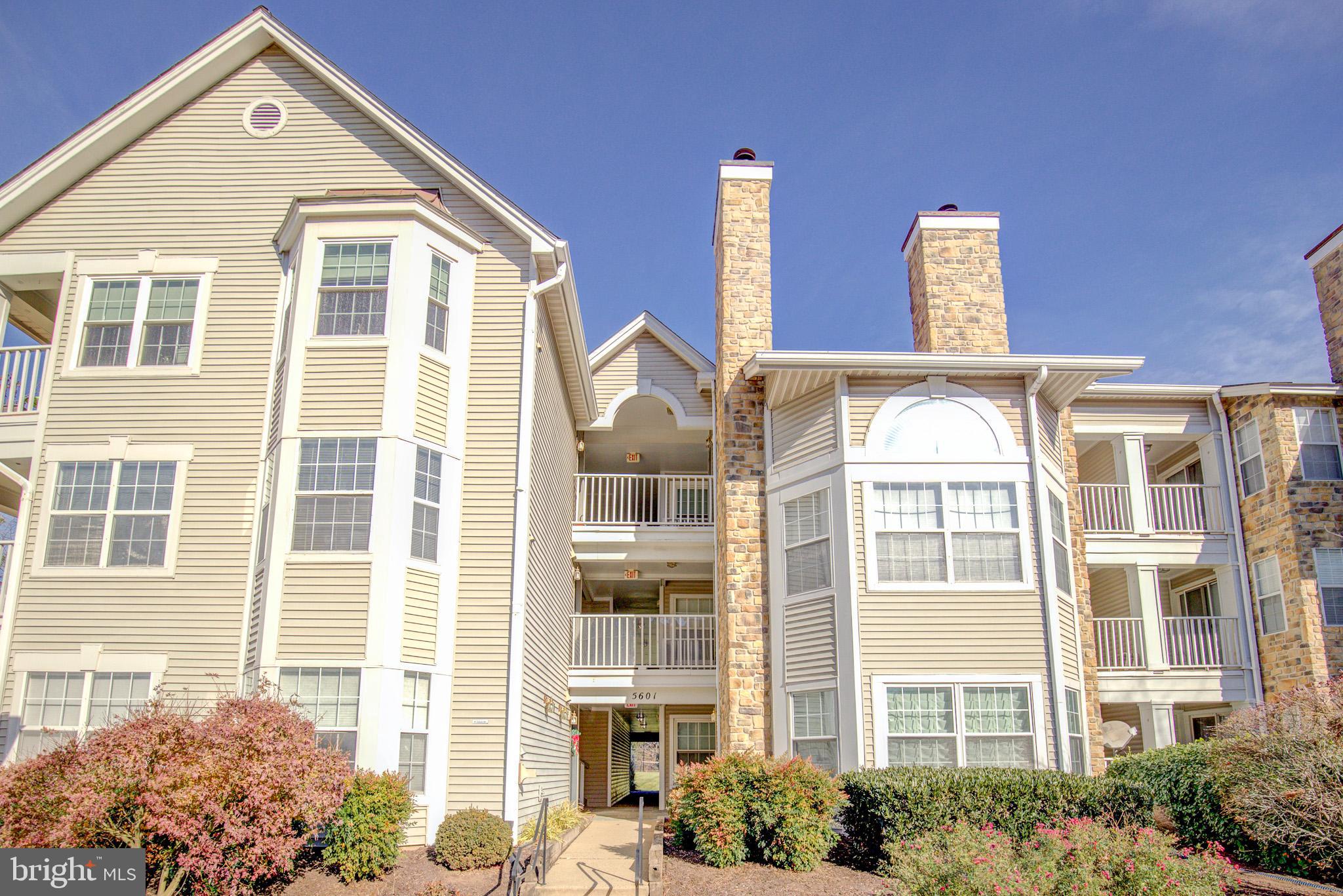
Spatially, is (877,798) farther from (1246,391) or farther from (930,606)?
(1246,391)

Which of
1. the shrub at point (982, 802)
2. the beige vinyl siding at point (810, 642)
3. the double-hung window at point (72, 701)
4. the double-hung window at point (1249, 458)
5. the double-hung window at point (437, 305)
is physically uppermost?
the double-hung window at point (437, 305)

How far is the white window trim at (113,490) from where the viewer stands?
13000 mm

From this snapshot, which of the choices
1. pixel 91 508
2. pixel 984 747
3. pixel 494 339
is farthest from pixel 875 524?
pixel 91 508

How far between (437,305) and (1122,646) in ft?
45.1

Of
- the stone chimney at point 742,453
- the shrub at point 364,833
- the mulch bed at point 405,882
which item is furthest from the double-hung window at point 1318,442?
the shrub at point 364,833

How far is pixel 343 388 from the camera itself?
12.6 metres

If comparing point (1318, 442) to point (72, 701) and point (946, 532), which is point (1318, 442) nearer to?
point (946, 532)

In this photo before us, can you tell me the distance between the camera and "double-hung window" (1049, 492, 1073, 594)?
14.5 metres

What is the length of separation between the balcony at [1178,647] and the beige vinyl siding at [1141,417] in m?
3.78

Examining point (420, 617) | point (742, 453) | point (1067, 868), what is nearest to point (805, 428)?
point (742, 453)

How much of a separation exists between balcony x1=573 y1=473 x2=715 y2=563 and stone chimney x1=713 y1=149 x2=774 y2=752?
5.44ft

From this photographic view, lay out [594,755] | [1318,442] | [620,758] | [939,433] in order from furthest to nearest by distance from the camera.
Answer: [620,758]
[594,755]
[1318,442]
[939,433]

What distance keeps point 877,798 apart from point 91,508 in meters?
11.3

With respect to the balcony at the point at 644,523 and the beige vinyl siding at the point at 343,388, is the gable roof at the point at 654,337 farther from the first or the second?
the beige vinyl siding at the point at 343,388
